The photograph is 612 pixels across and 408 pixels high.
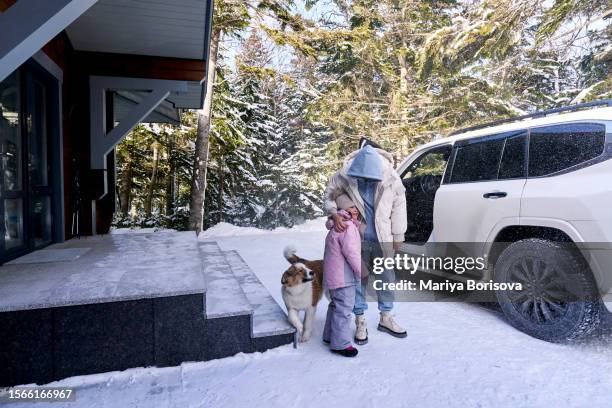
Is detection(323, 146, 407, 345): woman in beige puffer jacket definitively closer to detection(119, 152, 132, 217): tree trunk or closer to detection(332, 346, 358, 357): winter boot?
detection(332, 346, 358, 357): winter boot

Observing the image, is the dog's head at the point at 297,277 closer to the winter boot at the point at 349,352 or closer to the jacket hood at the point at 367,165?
the winter boot at the point at 349,352

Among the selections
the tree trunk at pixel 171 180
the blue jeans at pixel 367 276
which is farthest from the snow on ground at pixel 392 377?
the tree trunk at pixel 171 180

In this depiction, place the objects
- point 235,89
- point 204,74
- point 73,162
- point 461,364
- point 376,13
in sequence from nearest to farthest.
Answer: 1. point 461,364
2. point 73,162
3. point 204,74
4. point 376,13
5. point 235,89

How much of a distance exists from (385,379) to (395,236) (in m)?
1.04

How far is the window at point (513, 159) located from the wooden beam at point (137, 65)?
4.04m

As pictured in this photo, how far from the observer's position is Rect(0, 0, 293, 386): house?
2.25m

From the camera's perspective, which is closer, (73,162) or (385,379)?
(385,379)

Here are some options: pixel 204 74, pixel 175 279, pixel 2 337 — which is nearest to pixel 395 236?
pixel 175 279

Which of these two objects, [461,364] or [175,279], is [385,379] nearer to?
[461,364]

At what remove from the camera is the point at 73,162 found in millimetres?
4980

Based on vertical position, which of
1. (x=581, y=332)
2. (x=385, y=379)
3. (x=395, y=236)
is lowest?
(x=385, y=379)

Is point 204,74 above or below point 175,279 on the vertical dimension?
above

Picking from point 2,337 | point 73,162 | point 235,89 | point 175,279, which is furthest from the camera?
point 235,89

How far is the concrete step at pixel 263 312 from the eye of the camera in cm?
273
